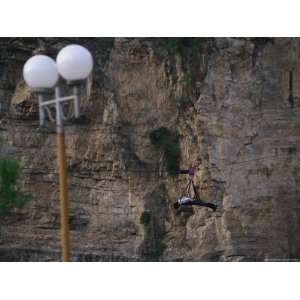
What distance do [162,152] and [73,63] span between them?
551 centimetres

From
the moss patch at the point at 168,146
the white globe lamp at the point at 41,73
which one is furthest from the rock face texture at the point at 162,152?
the white globe lamp at the point at 41,73

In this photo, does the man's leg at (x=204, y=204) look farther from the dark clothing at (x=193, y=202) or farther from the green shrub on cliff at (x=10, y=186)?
the green shrub on cliff at (x=10, y=186)

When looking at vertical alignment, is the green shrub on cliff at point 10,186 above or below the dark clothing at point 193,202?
above

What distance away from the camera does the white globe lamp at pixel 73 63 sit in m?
4.94

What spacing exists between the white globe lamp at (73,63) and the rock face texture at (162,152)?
16.9 ft

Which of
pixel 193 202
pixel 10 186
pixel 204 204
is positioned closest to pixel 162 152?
pixel 193 202

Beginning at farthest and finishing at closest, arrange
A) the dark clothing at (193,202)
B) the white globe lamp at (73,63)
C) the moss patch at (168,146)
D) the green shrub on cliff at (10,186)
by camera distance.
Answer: the moss patch at (168,146)
the dark clothing at (193,202)
the green shrub on cliff at (10,186)
the white globe lamp at (73,63)

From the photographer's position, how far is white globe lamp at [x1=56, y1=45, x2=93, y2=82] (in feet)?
16.2

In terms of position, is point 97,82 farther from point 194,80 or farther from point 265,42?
point 265,42

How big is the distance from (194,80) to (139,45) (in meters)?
0.87

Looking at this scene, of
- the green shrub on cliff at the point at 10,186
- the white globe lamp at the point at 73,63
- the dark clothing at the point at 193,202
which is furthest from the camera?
the dark clothing at the point at 193,202

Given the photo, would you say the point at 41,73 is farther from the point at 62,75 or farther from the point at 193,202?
the point at 193,202

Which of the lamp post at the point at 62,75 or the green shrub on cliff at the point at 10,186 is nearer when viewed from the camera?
the lamp post at the point at 62,75

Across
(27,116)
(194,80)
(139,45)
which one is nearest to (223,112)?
(194,80)
